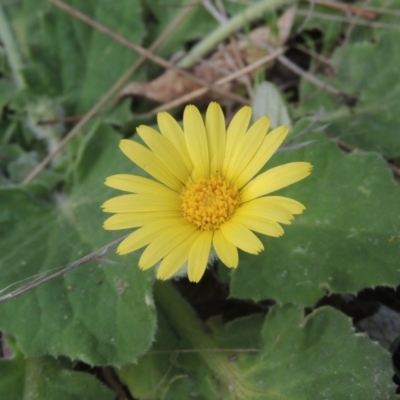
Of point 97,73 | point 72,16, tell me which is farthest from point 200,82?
point 72,16

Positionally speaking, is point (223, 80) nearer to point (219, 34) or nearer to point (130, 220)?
point (219, 34)

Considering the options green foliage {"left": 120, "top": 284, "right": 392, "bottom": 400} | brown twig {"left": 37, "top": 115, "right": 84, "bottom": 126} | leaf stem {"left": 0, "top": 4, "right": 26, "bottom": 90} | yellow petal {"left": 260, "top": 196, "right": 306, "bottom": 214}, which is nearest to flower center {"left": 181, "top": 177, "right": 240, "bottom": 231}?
yellow petal {"left": 260, "top": 196, "right": 306, "bottom": 214}

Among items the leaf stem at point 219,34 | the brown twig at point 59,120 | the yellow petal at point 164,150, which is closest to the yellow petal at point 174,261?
the yellow petal at point 164,150

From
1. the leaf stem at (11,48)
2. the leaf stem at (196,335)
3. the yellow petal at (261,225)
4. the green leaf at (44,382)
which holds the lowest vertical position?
the leaf stem at (196,335)

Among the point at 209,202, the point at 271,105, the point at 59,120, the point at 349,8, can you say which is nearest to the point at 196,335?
the point at 209,202

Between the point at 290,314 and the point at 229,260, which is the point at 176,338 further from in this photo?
the point at 229,260

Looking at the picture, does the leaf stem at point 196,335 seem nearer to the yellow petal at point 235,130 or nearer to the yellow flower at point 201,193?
the yellow flower at point 201,193
